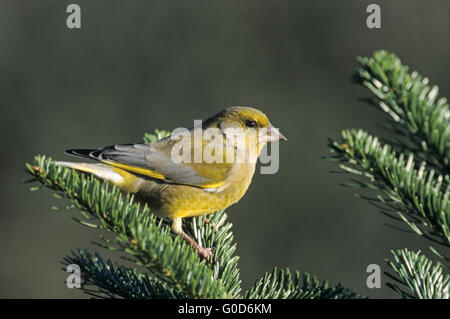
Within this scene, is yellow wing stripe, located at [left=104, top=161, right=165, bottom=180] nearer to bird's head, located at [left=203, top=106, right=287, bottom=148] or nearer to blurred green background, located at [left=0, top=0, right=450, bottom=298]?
bird's head, located at [left=203, top=106, right=287, bottom=148]

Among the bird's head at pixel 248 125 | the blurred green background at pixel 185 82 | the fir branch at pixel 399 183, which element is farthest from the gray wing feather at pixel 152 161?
the blurred green background at pixel 185 82

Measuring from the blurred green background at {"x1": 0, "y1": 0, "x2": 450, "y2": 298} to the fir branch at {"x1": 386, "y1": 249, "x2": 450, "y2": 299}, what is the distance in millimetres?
4450

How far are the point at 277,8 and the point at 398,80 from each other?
5881 millimetres

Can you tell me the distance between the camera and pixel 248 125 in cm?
360

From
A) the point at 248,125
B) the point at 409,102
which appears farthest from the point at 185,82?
the point at 409,102

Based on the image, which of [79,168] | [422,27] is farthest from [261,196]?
[79,168]

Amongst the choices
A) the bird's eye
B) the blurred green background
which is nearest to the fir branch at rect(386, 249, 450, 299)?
the bird's eye

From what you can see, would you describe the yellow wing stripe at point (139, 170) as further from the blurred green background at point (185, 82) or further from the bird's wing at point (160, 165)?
the blurred green background at point (185, 82)

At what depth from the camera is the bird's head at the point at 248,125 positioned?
358 centimetres

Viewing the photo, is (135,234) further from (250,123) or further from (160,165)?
(250,123)

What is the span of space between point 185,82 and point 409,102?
548 cm
